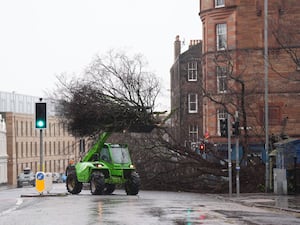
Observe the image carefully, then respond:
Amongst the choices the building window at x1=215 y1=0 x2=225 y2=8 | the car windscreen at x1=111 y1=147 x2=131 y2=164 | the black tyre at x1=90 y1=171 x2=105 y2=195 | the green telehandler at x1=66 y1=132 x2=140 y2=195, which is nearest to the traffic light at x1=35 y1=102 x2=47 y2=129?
the black tyre at x1=90 y1=171 x2=105 y2=195

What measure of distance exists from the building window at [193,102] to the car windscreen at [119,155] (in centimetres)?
4455

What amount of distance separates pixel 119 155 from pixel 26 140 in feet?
291

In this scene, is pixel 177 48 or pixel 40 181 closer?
pixel 40 181

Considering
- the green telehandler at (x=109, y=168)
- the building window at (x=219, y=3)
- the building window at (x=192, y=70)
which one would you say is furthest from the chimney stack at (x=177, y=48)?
the green telehandler at (x=109, y=168)

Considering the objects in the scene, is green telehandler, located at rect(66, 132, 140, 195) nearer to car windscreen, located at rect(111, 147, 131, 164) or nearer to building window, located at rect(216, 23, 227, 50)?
car windscreen, located at rect(111, 147, 131, 164)

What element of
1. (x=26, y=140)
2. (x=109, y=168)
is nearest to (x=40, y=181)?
(x=109, y=168)

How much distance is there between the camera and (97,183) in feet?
121

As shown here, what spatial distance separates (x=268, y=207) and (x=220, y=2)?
127 ft

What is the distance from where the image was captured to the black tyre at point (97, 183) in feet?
121

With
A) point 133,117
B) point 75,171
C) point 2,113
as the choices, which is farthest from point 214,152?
point 2,113

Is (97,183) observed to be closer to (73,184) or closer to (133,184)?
(133,184)

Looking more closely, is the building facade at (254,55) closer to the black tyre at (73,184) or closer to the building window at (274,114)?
the building window at (274,114)

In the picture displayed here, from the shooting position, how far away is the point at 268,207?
28547mm

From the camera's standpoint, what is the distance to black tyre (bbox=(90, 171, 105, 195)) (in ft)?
121
